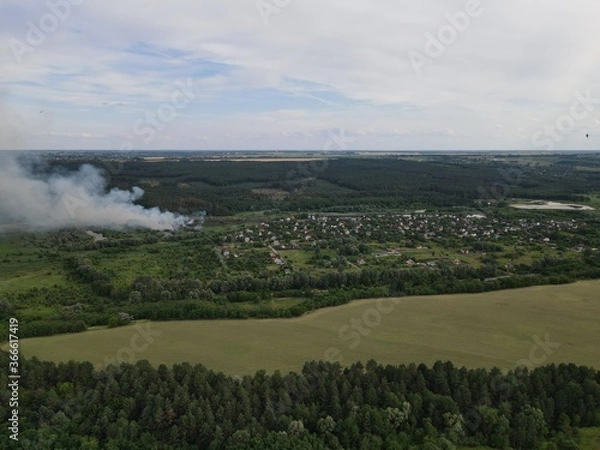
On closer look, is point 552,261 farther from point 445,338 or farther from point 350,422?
point 350,422

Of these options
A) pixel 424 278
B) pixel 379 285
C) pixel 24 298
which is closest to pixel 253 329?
pixel 379 285

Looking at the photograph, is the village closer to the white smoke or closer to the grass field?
the grass field

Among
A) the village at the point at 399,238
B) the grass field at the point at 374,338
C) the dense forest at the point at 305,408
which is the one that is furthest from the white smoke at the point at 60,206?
the dense forest at the point at 305,408

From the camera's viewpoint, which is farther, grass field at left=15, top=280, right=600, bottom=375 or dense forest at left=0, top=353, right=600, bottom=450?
grass field at left=15, top=280, right=600, bottom=375

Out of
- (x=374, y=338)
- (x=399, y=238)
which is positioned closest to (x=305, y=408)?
(x=374, y=338)

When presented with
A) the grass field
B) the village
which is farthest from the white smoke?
the grass field

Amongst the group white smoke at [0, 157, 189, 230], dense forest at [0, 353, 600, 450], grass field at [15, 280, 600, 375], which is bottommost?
grass field at [15, 280, 600, 375]

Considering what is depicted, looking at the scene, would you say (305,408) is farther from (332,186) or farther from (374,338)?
(332,186)
